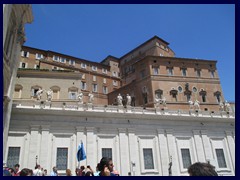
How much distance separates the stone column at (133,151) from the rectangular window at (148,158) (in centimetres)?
93

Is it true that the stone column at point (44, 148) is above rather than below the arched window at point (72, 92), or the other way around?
below

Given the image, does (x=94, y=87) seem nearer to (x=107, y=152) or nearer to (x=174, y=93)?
(x=174, y=93)

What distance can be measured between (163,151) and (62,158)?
9.55 metres

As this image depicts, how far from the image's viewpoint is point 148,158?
21.4 m

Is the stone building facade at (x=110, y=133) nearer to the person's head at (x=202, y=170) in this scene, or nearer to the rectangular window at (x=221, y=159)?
the rectangular window at (x=221, y=159)

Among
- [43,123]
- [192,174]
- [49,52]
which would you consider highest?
[49,52]

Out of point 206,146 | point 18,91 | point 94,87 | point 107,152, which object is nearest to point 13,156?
point 107,152

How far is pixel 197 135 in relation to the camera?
2406cm

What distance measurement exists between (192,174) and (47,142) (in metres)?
17.3

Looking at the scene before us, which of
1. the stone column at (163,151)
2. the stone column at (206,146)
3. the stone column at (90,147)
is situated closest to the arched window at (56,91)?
the stone column at (90,147)

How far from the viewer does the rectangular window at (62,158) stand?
742 inches

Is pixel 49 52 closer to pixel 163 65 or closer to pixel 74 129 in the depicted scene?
pixel 163 65

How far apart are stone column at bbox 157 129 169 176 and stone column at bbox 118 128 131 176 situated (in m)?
3.41

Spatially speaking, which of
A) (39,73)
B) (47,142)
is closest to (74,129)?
(47,142)
